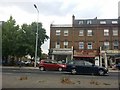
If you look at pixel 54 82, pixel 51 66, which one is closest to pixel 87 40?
pixel 51 66

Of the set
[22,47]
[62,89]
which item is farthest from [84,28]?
[62,89]

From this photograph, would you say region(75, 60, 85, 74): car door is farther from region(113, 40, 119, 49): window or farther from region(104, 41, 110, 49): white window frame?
region(113, 40, 119, 49): window

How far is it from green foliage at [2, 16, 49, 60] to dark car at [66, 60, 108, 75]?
23568 millimetres

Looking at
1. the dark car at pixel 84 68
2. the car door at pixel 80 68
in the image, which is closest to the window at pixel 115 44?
the dark car at pixel 84 68

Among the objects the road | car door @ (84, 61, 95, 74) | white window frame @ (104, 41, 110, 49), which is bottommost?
the road

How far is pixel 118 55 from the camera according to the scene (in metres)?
50.0

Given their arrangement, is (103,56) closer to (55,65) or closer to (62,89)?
(55,65)

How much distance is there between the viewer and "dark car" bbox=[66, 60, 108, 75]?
89.2ft

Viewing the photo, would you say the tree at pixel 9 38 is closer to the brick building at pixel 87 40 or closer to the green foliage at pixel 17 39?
the green foliage at pixel 17 39

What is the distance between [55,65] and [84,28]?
1988cm

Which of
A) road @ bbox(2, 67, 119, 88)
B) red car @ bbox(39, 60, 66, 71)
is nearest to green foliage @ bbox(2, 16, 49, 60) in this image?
red car @ bbox(39, 60, 66, 71)

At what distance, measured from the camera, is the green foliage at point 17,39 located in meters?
50.1

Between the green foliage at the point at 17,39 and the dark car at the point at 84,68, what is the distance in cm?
2357

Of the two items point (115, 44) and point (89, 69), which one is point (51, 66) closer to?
point (89, 69)
